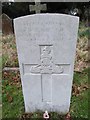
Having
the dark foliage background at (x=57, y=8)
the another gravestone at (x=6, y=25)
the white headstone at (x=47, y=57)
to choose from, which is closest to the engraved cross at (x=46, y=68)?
the white headstone at (x=47, y=57)

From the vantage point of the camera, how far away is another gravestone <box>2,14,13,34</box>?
1209cm

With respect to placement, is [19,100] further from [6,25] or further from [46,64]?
[6,25]

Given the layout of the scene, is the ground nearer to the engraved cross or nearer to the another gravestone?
the engraved cross

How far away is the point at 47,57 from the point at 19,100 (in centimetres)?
131

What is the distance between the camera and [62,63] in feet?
13.3

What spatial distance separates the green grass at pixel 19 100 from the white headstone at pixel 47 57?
17 cm

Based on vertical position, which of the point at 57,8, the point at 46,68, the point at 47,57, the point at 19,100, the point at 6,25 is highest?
the point at 57,8

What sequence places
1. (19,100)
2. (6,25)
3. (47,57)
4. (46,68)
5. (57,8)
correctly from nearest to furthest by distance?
(47,57)
(46,68)
(19,100)
(6,25)
(57,8)

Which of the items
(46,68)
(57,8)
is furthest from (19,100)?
(57,8)

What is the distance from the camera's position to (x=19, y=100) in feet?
16.3

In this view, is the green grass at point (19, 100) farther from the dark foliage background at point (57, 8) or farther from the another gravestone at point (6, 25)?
the dark foliage background at point (57, 8)

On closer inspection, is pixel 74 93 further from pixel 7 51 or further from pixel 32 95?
pixel 7 51

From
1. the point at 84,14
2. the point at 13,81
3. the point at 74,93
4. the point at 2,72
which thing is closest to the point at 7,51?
the point at 2,72

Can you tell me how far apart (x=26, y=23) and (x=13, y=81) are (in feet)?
7.91
